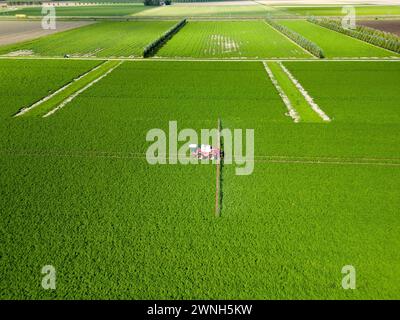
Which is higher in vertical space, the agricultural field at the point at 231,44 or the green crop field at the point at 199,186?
the agricultural field at the point at 231,44

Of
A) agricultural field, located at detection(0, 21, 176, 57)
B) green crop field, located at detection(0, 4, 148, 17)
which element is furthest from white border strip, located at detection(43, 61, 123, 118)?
green crop field, located at detection(0, 4, 148, 17)

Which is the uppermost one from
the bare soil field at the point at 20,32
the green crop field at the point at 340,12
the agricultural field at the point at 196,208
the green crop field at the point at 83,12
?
the green crop field at the point at 83,12

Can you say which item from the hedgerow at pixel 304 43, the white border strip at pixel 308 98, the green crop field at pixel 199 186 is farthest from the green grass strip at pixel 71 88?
the hedgerow at pixel 304 43

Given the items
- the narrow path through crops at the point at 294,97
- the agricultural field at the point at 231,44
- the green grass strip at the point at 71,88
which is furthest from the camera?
the agricultural field at the point at 231,44

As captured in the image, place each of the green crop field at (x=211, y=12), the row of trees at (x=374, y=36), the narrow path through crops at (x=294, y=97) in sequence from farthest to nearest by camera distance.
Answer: the green crop field at (x=211, y=12) < the row of trees at (x=374, y=36) < the narrow path through crops at (x=294, y=97)

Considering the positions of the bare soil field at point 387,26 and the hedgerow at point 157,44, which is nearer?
the hedgerow at point 157,44

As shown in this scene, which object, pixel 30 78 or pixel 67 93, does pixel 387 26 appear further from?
pixel 30 78

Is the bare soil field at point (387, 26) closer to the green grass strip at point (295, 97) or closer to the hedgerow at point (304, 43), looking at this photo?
the hedgerow at point (304, 43)

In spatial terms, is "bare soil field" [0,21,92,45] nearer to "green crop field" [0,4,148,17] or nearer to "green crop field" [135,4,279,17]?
"green crop field" [0,4,148,17]
